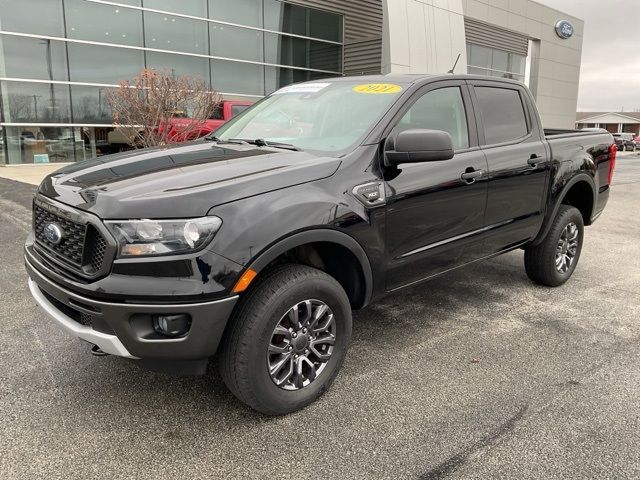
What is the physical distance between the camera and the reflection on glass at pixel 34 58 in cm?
1541

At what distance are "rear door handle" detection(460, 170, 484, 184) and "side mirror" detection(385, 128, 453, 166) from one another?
2.08 ft

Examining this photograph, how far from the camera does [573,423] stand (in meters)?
2.73

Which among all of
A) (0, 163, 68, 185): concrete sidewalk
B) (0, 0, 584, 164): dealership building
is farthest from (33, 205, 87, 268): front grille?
(0, 0, 584, 164): dealership building

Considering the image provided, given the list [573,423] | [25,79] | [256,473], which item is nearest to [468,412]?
[573,423]

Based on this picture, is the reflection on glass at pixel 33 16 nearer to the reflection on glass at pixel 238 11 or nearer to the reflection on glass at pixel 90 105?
the reflection on glass at pixel 90 105

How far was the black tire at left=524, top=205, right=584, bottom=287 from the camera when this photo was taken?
186 inches

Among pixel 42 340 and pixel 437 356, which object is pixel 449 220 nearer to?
pixel 437 356

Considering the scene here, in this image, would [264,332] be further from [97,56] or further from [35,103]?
[97,56]

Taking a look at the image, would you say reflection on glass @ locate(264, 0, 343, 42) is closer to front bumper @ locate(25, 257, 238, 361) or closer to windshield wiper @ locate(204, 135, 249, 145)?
windshield wiper @ locate(204, 135, 249, 145)

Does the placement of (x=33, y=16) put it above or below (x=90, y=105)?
above

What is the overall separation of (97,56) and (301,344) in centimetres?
1653

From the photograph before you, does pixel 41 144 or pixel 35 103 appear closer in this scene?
pixel 35 103

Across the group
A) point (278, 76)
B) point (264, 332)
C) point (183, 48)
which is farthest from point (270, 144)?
point (278, 76)

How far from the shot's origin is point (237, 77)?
1961 cm
